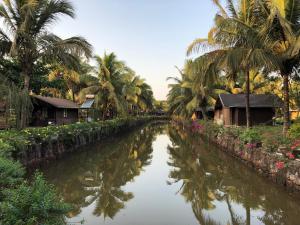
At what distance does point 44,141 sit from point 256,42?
10717 millimetres

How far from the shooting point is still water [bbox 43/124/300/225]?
686 cm

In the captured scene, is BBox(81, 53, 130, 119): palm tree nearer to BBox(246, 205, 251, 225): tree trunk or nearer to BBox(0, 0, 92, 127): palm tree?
BBox(0, 0, 92, 127): palm tree

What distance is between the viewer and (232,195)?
28.4 feet

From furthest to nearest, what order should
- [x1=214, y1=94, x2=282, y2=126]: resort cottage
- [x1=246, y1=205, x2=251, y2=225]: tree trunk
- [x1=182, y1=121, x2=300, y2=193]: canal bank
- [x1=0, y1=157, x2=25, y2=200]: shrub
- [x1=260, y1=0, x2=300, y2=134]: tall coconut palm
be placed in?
[x1=214, y1=94, x2=282, y2=126]: resort cottage
[x1=260, y1=0, x2=300, y2=134]: tall coconut palm
[x1=182, y1=121, x2=300, y2=193]: canal bank
[x1=246, y1=205, x2=251, y2=225]: tree trunk
[x1=0, y1=157, x2=25, y2=200]: shrub

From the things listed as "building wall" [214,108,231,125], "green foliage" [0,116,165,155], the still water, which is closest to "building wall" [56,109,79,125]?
"green foliage" [0,116,165,155]

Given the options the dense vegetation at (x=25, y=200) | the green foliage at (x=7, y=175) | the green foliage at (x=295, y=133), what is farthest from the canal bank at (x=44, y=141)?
the green foliage at (x=295, y=133)

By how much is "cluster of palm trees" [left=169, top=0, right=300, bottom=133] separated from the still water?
461 centimetres

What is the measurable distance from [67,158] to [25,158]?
12.2ft

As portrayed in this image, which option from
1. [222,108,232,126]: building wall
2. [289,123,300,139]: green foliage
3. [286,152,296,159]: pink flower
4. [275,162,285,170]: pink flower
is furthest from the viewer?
[222,108,232,126]: building wall

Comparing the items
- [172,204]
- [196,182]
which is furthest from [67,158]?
[172,204]

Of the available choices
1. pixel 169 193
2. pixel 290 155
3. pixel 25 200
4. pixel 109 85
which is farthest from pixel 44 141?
pixel 109 85

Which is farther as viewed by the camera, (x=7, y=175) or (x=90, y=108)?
(x=90, y=108)

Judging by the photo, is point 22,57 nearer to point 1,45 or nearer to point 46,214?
point 1,45

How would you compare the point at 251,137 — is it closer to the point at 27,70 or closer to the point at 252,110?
the point at 27,70
